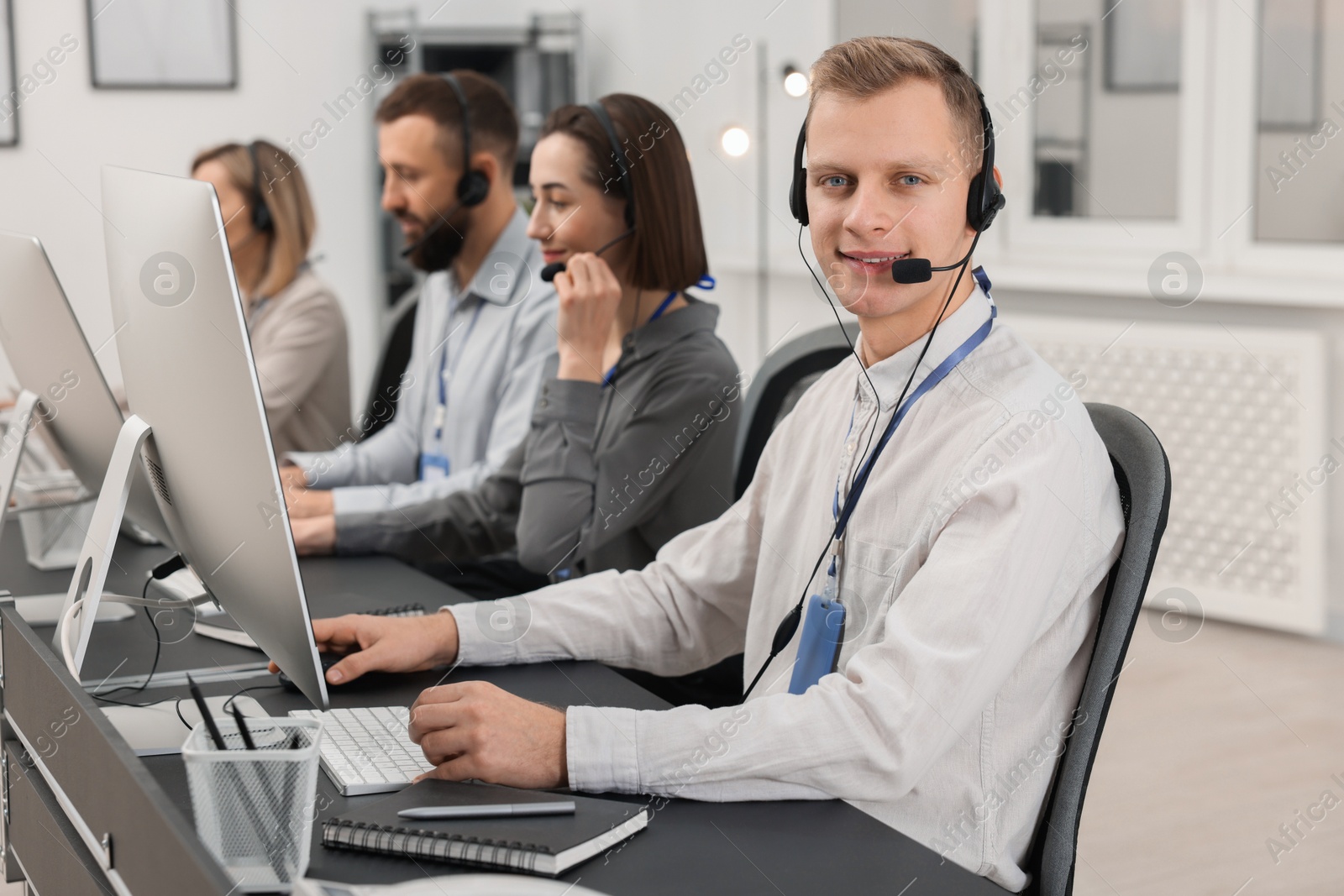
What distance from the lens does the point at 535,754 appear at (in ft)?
3.15

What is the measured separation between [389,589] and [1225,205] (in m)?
2.82

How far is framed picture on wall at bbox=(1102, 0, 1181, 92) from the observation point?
11.9 ft

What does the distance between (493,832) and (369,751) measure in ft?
0.77

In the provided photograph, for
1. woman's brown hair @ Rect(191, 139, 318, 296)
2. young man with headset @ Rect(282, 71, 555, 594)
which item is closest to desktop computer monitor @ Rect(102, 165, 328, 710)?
young man with headset @ Rect(282, 71, 555, 594)

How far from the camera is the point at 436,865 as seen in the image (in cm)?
83

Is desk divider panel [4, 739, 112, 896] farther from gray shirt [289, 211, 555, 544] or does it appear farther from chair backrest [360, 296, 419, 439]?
chair backrest [360, 296, 419, 439]

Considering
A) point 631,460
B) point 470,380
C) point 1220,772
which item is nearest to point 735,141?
point 470,380

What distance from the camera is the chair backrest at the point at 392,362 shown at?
8.92 feet

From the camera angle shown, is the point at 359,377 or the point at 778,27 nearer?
the point at 778,27

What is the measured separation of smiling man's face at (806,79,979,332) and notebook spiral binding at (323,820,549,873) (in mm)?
601

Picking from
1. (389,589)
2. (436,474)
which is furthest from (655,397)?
(436,474)

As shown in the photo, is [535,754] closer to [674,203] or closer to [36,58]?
[674,203]

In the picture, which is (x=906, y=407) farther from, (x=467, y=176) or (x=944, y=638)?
(x=467, y=176)

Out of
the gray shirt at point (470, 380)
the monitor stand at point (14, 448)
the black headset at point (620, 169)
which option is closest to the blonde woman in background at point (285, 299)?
the gray shirt at point (470, 380)
